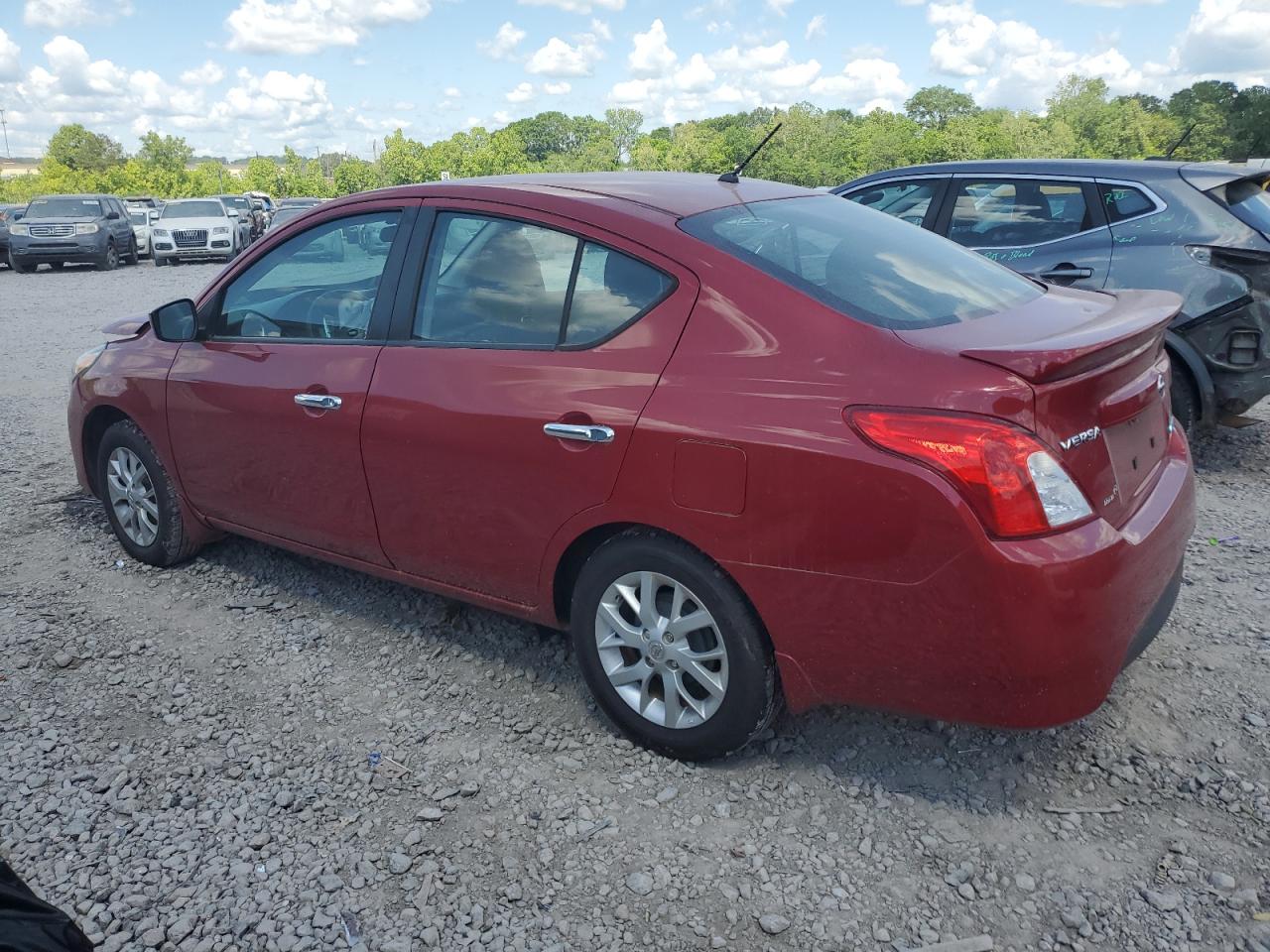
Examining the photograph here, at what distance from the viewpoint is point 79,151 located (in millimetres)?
79188

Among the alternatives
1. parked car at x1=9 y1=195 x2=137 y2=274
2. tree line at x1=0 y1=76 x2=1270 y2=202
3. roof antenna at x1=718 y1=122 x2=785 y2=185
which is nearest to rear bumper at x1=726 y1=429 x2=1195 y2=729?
roof antenna at x1=718 y1=122 x2=785 y2=185

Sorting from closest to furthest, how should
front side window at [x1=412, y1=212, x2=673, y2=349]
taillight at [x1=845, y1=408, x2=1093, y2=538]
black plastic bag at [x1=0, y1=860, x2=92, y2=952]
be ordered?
black plastic bag at [x1=0, y1=860, x2=92, y2=952] < taillight at [x1=845, y1=408, x2=1093, y2=538] < front side window at [x1=412, y1=212, x2=673, y2=349]

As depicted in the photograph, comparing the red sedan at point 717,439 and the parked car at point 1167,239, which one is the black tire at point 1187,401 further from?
the red sedan at point 717,439

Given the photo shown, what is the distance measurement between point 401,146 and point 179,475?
6742 centimetres

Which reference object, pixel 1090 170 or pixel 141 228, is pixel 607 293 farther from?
pixel 141 228

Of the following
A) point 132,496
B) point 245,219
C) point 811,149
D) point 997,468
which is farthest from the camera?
point 811,149

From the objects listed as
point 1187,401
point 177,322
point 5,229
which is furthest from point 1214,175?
point 5,229

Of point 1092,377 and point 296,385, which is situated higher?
point 1092,377

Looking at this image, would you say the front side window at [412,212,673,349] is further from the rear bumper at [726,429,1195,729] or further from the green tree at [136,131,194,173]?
the green tree at [136,131,194,173]

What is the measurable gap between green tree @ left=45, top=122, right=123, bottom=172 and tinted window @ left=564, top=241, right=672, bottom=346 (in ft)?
285

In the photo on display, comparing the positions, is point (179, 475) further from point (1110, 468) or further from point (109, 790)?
point (1110, 468)

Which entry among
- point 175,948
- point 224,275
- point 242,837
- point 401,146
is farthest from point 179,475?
point 401,146

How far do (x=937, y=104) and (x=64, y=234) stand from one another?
91.0 m

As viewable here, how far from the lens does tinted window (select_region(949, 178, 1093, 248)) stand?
6113 mm
